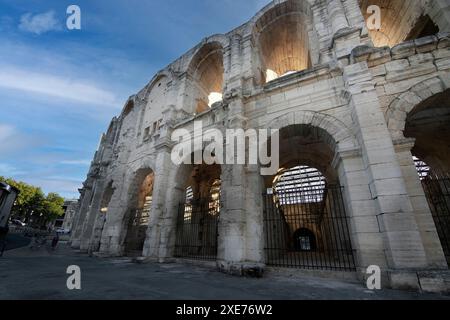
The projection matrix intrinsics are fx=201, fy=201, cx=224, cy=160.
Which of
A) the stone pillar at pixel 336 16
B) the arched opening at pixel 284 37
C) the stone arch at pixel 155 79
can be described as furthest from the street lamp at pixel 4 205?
the stone pillar at pixel 336 16

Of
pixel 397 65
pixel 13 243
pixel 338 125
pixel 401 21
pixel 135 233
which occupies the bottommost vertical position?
pixel 13 243

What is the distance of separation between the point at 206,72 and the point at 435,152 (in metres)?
11.4

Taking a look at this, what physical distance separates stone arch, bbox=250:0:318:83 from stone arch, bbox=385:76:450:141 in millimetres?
3477

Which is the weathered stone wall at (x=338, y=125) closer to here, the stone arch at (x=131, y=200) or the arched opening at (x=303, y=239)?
the stone arch at (x=131, y=200)

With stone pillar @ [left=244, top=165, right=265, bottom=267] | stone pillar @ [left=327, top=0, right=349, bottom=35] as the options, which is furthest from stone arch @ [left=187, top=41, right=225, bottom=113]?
stone pillar @ [left=244, top=165, right=265, bottom=267]

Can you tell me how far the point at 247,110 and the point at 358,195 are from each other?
4.49m

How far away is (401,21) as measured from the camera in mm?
7762

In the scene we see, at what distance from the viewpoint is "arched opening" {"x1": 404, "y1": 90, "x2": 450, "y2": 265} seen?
6.80 m

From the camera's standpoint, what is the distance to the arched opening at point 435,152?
680cm

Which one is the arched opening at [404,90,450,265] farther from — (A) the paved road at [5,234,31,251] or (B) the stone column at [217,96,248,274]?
(A) the paved road at [5,234,31,251]

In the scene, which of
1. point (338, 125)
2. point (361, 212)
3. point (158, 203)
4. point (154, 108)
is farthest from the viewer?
point (154, 108)

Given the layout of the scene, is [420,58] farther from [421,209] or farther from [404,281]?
[404,281]

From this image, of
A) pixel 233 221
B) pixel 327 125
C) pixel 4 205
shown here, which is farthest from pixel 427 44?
pixel 4 205
